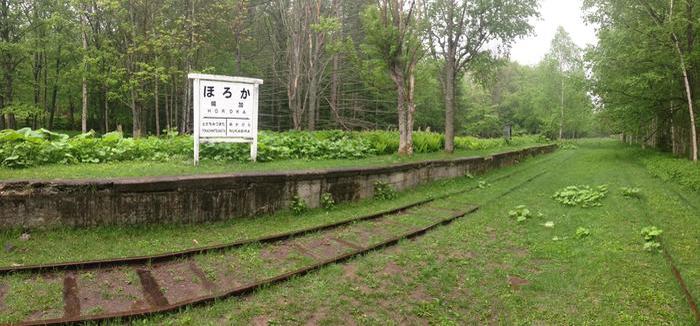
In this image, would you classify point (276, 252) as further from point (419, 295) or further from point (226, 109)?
point (226, 109)

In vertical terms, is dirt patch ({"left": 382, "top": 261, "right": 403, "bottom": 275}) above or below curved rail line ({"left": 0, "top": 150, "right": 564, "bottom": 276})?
below

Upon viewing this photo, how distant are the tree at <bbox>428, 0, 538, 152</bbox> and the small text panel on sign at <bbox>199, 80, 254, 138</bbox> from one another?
10.2 meters

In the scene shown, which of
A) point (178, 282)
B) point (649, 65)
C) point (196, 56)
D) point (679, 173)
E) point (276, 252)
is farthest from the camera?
point (196, 56)

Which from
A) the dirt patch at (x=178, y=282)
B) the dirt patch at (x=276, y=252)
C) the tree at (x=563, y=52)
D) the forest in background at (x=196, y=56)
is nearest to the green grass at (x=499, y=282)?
the dirt patch at (x=178, y=282)

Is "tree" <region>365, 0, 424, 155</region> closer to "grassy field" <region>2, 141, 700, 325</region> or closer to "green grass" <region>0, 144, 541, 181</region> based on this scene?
"green grass" <region>0, 144, 541, 181</region>

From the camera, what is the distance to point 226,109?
330 inches

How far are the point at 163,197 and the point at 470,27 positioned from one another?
14.9 m

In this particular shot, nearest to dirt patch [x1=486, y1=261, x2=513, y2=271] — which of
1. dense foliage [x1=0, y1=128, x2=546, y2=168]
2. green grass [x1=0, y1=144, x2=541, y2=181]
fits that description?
green grass [x1=0, y1=144, x2=541, y2=181]

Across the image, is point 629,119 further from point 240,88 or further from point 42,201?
point 42,201

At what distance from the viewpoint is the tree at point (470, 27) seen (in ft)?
54.0

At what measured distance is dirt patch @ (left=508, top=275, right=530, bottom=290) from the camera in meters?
4.84

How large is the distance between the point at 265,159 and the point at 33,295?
19.8ft

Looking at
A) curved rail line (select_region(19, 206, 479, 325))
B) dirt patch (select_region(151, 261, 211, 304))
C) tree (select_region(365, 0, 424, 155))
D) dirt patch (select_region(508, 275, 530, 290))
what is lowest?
dirt patch (select_region(508, 275, 530, 290))

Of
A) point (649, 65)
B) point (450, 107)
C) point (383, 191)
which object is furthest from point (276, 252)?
point (649, 65)
